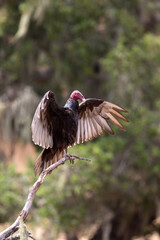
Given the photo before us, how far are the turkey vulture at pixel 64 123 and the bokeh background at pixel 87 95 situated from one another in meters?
3.43

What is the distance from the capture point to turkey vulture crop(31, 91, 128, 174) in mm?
3924

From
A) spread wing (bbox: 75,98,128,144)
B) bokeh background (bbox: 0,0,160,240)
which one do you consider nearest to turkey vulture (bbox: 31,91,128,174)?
spread wing (bbox: 75,98,128,144)

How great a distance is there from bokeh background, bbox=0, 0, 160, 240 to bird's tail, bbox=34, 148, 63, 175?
12.1 ft

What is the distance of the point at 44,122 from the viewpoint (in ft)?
13.3

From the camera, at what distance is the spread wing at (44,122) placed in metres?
3.78

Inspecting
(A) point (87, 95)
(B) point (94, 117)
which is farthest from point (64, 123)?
(A) point (87, 95)

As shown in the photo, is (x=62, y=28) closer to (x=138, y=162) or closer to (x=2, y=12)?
(x=2, y=12)

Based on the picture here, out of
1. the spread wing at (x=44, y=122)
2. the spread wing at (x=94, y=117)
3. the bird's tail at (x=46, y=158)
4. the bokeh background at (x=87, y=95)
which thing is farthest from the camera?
the bokeh background at (x=87, y=95)

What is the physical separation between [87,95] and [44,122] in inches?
240

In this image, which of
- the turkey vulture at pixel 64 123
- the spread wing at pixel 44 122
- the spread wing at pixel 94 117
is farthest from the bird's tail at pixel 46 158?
the spread wing at pixel 94 117

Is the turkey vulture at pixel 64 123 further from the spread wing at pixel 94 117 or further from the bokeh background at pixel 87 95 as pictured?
the bokeh background at pixel 87 95

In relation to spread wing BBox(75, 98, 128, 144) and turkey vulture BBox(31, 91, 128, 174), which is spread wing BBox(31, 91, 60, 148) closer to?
turkey vulture BBox(31, 91, 128, 174)

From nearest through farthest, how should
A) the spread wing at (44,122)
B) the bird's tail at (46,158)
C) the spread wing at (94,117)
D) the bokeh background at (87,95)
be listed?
the spread wing at (44,122)
the bird's tail at (46,158)
the spread wing at (94,117)
the bokeh background at (87,95)

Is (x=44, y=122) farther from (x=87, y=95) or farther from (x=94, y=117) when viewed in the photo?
(x=87, y=95)
